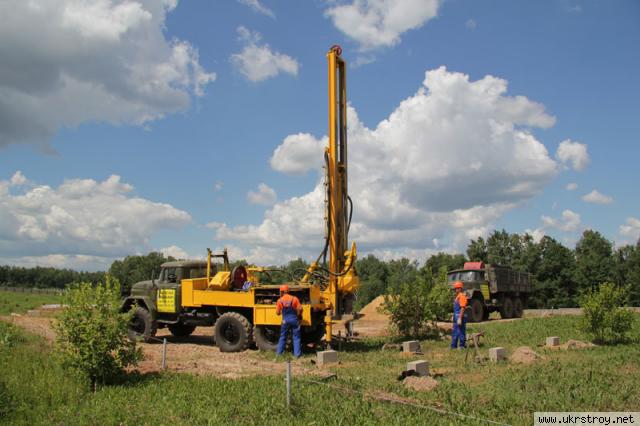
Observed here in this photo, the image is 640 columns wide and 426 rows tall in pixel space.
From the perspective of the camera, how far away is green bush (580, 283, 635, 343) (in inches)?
517

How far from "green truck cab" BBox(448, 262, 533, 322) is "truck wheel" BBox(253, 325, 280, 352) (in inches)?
448

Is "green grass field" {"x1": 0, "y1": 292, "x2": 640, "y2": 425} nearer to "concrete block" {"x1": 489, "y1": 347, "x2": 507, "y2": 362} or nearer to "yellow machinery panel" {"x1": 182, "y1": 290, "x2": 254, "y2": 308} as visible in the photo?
"concrete block" {"x1": 489, "y1": 347, "x2": 507, "y2": 362}

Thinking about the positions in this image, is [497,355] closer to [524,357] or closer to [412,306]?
[524,357]

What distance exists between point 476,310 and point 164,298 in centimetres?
1326

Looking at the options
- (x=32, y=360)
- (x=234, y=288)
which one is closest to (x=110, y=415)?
(x=32, y=360)

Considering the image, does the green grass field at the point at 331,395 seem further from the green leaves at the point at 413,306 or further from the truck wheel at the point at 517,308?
the truck wheel at the point at 517,308

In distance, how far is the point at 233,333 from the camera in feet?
43.6

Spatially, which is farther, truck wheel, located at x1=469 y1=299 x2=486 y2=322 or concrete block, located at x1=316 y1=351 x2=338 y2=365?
truck wheel, located at x1=469 y1=299 x2=486 y2=322

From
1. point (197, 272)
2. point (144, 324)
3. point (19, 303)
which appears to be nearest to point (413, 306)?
point (197, 272)

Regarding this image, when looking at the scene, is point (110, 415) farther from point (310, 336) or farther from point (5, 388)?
point (310, 336)

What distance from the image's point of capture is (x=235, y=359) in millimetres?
11758

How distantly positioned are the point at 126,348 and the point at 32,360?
2.11m

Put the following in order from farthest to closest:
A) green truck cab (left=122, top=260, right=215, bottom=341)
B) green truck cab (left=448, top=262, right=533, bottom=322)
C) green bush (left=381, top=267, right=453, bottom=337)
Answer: green truck cab (left=448, top=262, right=533, bottom=322) < green bush (left=381, top=267, right=453, bottom=337) < green truck cab (left=122, top=260, right=215, bottom=341)

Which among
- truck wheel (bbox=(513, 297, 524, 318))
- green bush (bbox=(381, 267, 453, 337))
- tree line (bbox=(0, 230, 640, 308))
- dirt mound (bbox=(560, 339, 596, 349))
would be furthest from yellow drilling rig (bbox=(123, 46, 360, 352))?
tree line (bbox=(0, 230, 640, 308))
